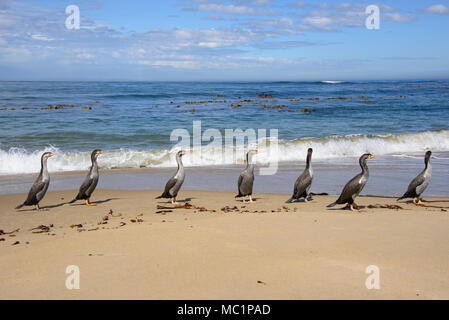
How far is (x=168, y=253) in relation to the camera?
509 cm

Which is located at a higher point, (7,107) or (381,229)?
(7,107)

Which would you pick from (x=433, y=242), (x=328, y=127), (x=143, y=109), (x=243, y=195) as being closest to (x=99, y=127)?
(x=143, y=109)

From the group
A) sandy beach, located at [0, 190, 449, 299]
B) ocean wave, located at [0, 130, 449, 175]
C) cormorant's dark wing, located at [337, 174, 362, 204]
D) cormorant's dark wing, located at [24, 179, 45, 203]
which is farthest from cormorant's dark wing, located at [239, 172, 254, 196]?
ocean wave, located at [0, 130, 449, 175]

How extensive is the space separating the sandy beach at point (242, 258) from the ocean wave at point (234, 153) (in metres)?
9.11

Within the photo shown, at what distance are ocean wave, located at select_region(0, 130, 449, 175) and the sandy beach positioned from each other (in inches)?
359

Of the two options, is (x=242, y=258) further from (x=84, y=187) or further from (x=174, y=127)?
(x=174, y=127)

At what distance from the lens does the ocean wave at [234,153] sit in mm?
16406

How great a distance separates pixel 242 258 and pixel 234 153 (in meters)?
13.5

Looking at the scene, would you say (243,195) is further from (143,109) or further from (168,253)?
(143,109)

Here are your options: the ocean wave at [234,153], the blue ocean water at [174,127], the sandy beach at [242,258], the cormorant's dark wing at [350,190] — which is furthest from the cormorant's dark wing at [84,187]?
the blue ocean water at [174,127]

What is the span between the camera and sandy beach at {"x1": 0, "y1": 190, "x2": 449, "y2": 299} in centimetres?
404

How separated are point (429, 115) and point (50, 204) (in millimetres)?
29212

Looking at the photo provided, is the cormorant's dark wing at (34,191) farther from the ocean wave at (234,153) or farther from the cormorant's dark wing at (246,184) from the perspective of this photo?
the ocean wave at (234,153)

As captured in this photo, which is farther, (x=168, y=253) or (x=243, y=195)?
(x=243, y=195)
